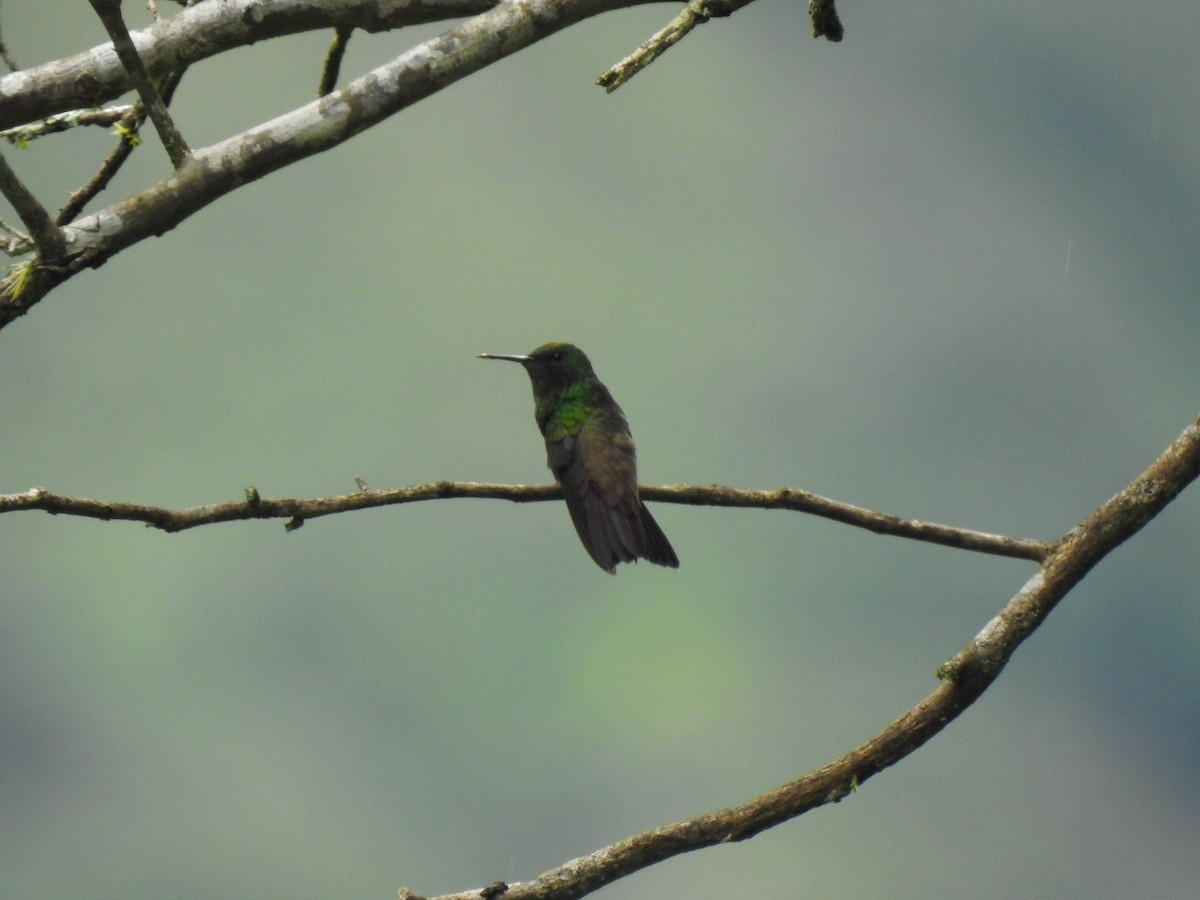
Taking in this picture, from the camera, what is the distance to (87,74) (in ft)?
10.1

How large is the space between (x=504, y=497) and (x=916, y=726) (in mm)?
1494

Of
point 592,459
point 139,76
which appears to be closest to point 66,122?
point 139,76

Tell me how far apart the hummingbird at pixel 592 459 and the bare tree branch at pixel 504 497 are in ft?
1.80

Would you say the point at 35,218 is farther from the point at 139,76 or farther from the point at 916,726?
the point at 916,726

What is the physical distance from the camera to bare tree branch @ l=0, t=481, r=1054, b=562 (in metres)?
3.22

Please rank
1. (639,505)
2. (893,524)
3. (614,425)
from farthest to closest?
(614,425)
(639,505)
(893,524)

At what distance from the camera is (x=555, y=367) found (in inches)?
205

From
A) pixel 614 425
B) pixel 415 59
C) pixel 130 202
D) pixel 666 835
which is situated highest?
pixel 415 59

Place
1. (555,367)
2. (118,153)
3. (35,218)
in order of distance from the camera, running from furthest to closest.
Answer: (555,367), (118,153), (35,218)

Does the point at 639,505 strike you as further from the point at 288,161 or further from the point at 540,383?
the point at 288,161

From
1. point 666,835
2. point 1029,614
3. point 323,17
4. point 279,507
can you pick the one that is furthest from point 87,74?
point 1029,614

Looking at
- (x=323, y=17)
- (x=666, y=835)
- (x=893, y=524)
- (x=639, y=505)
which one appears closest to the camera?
(x=666, y=835)

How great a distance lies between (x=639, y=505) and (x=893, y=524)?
45.3 inches

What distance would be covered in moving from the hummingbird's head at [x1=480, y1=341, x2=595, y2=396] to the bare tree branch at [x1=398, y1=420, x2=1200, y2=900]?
7.64ft
